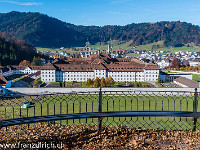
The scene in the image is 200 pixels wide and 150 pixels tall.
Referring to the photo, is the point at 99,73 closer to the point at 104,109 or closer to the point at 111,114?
the point at 104,109

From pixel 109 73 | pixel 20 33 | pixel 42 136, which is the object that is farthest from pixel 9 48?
pixel 20 33

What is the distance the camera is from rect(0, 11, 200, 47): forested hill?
140m

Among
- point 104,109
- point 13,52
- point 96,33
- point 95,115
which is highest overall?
point 96,33

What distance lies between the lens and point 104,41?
163m

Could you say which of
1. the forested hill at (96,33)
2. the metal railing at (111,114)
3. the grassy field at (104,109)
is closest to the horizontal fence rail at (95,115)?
the metal railing at (111,114)

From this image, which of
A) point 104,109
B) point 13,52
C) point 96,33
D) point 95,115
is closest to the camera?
point 95,115

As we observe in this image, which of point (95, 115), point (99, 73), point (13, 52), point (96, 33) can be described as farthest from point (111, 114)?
point (96, 33)

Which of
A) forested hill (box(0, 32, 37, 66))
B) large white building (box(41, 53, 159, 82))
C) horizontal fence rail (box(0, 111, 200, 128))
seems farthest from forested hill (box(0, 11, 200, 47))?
horizontal fence rail (box(0, 111, 200, 128))

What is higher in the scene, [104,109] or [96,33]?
[96,33]

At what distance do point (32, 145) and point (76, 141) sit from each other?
0.69m

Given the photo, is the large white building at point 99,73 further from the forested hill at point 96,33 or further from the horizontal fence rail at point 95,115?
the forested hill at point 96,33

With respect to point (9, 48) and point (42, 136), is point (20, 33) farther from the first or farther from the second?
point (42, 136)

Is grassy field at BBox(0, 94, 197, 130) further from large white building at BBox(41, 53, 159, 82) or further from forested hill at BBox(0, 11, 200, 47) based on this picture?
forested hill at BBox(0, 11, 200, 47)

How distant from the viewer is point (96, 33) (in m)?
180
